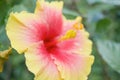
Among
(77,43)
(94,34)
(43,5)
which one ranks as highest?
(43,5)

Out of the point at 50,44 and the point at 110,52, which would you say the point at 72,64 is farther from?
the point at 110,52

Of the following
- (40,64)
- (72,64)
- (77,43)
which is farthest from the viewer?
(77,43)

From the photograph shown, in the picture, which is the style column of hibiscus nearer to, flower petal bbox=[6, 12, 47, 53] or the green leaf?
flower petal bbox=[6, 12, 47, 53]

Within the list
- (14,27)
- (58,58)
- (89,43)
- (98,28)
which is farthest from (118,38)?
(14,27)

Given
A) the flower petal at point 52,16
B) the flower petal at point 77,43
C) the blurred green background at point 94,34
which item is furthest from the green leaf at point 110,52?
the flower petal at point 52,16

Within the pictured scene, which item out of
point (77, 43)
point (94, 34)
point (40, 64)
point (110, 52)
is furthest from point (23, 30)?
point (94, 34)

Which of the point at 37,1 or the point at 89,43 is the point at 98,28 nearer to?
the point at 89,43

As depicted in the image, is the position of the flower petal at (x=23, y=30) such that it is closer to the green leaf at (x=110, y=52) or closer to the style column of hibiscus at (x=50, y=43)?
the style column of hibiscus at (x=50, y=43)
